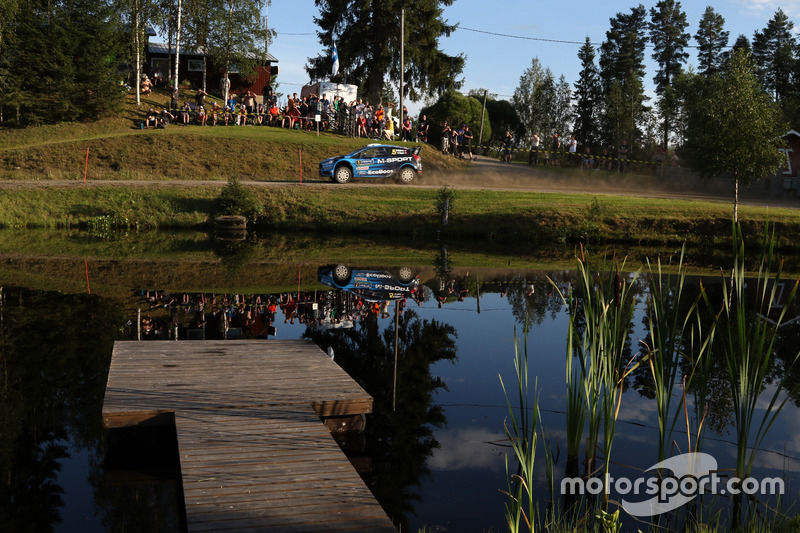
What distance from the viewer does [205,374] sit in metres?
9.15

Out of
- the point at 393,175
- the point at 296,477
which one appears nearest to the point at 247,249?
the point at 393,175

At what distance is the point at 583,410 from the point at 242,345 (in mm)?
6144

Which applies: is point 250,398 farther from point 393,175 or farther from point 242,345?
point 393,175

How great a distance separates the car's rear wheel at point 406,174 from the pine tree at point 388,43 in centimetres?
1506

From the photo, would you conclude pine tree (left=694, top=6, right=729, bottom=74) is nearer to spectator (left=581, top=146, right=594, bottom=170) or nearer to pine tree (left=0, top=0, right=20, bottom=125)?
spectator (left=581, top=146, right=594, bottom=170)

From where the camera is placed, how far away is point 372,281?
63.3 ft

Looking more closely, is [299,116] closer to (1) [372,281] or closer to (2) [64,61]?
(2) [64,61]

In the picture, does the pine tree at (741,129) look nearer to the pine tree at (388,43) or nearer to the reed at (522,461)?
the reed at (522,461)

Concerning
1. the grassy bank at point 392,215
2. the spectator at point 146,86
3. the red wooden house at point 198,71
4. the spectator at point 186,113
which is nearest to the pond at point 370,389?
the grassy bank at point 392,215

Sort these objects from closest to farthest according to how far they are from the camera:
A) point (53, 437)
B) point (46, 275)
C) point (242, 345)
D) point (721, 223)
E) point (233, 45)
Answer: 1. point (53, 437)
2. point (242, 345)
3. point (46, 275)
4. point (721, 223)
5. point (233, 45)

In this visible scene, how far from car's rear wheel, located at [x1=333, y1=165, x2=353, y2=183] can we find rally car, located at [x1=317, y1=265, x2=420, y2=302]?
46.2 ft

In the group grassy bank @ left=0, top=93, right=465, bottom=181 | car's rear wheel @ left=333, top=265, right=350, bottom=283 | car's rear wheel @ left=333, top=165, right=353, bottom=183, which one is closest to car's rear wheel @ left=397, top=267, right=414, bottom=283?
car's rear wheel @ left=333, top=265, right=350, bottom=283

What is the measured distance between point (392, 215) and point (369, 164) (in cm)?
530

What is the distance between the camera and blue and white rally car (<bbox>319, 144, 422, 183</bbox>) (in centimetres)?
3500
